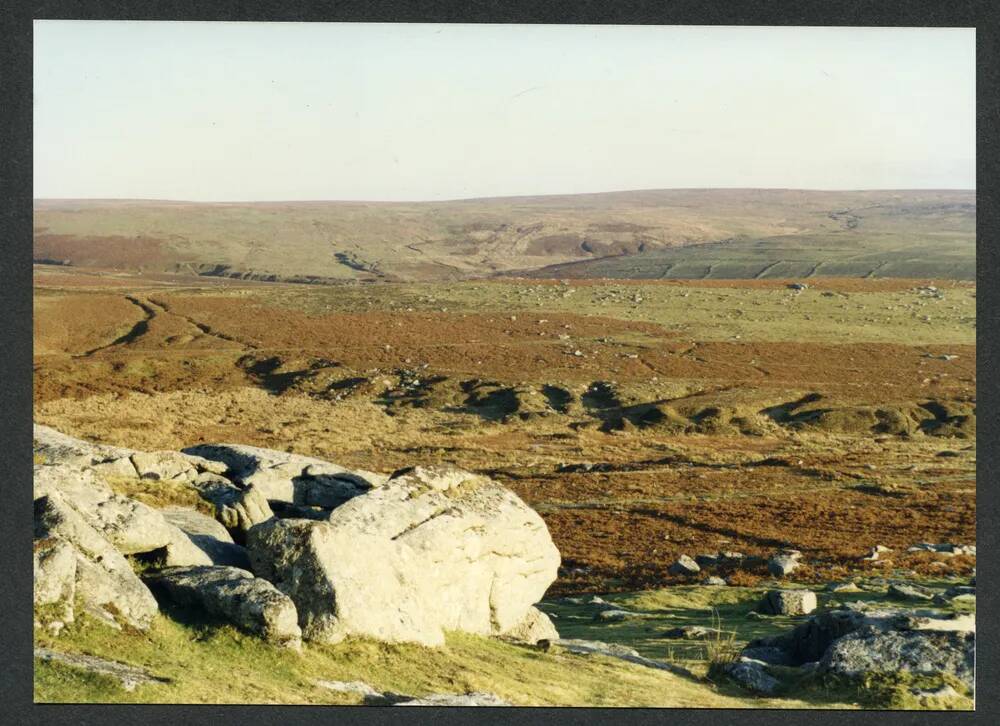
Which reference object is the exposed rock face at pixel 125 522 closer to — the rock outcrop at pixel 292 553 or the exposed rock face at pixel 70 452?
the rock outcrop at pixel 292 553

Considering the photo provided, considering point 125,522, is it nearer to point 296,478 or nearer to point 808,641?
point 296,478

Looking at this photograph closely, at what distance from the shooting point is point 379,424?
55.6 metres

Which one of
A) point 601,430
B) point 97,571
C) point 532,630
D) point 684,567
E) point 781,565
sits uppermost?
point 97,571

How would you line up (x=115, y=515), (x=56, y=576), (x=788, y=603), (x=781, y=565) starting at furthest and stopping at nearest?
(x=781, y=565), (x=788, y=603), (x=115, y=515), (x=56, y=576)

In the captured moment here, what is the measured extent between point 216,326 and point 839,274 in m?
78.9

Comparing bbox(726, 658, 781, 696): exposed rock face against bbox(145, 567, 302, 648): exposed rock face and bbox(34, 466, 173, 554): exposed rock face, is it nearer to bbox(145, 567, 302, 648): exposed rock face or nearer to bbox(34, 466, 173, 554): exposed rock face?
bbox(145, 567, 302, 648): exposed rock face

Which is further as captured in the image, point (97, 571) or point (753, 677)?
point (753, 677)

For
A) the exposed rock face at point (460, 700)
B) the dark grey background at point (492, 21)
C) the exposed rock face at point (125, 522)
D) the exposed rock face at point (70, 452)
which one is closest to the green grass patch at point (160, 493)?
the exposed rock face at point (70, 452)

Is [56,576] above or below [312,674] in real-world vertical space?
above

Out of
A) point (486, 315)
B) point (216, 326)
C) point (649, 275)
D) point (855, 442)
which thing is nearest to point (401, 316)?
point (486, 315)

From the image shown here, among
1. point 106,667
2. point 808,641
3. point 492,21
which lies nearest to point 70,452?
point 106,667

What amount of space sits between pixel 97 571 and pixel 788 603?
1470 cm

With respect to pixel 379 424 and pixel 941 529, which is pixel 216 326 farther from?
pixel 941 529

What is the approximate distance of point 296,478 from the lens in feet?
72.9
